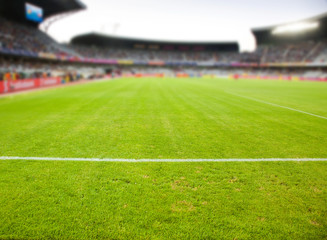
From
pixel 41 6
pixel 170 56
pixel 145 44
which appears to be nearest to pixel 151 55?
pixel 145 44

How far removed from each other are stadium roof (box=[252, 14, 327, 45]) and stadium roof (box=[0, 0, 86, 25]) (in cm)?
6436

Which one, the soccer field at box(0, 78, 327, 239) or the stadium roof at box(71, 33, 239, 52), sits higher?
the stadium roof at box(71, 33, 239, 52)

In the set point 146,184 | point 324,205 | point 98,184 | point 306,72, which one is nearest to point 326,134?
point 324,205

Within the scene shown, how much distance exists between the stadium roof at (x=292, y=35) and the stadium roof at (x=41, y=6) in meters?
64.4

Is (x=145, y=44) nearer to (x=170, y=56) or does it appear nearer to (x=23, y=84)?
(x=170, y=56)

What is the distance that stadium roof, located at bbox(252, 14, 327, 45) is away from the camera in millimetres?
59575

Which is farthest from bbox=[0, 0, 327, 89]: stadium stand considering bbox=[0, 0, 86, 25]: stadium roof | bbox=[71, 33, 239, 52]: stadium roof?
bbox=[0, 0, 86, 25]: stadium roof

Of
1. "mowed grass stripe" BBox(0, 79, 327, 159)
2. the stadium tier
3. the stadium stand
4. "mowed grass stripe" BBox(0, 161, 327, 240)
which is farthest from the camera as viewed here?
the stadium tier

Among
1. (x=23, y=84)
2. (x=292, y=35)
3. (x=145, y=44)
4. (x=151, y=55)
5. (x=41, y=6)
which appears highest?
(x=41, y=6)

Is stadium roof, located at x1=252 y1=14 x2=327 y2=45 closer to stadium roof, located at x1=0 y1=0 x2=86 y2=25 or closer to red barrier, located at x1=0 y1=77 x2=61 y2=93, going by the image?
stadium roof, located at x1=0 y1=0 x2=86 y2=25

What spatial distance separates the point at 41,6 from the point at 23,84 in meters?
31.1

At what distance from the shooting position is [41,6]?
4206 centimetres

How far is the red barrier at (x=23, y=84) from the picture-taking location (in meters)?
18.1

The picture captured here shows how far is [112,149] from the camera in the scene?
4.53 meters
